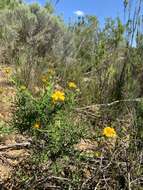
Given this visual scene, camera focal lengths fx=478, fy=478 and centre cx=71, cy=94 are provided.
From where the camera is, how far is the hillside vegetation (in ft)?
11.4

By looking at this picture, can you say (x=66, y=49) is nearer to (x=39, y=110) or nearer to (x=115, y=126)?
(x=115, y=126)

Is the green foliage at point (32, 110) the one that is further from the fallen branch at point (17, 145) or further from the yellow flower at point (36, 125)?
the fallen branch at point (17, 145)

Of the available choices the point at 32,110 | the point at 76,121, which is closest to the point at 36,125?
the point at 32,110

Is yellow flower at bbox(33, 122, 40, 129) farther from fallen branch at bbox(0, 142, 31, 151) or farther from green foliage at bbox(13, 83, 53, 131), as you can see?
fallen branch at bbox(0, 142, 31, 151)

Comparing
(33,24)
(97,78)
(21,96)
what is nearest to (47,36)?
(33,24)

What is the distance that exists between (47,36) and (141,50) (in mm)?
4518

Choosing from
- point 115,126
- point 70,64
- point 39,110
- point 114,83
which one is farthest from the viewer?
point 70,64

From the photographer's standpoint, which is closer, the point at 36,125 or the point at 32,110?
the point at 36,125

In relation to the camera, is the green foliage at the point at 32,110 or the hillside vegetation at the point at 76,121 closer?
the hillside vegetation at the point at 76,121

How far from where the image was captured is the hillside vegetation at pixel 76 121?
347 centimetres

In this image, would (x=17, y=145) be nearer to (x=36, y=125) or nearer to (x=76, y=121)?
(x=36, y=125)

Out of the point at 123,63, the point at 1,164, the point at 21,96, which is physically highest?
the point at 123,63

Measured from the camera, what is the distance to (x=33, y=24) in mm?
10477

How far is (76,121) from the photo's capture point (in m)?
4.71
